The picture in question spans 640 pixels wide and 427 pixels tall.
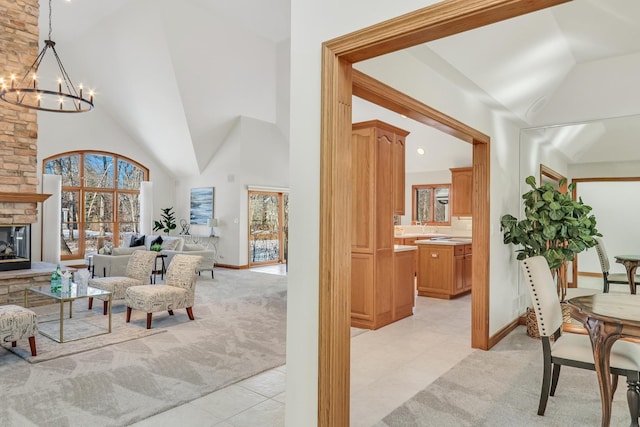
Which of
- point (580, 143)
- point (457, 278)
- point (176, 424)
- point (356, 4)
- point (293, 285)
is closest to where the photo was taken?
point (356, 4)

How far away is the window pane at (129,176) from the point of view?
34.7ft

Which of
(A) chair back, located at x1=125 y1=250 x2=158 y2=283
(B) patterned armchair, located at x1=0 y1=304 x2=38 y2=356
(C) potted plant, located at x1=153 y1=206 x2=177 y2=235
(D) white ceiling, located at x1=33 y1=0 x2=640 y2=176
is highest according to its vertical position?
(D) white ceiling, located at x1=33 y1=0 x2=640 y2=176

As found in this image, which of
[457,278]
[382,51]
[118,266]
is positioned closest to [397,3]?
[382,51]

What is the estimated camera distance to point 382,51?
6.40 ft

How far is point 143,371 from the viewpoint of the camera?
3.43 meters

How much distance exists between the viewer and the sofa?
7207mm

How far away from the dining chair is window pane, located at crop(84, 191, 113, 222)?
1049 centimetres

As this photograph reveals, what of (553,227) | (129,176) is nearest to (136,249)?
(129,176)

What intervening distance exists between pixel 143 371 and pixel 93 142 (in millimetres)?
8214

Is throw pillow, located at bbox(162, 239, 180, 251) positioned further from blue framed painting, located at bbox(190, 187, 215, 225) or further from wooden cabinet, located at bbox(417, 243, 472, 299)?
wooden cabinet, located at bbox(417, 243, 472, 299)

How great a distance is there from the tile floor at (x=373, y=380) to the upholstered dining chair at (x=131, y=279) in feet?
9.76

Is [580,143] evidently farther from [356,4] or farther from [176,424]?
[176,424]

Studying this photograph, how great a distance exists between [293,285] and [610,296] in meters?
2.37

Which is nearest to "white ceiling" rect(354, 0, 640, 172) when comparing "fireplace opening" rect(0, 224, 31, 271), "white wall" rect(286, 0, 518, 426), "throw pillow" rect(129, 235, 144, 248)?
"white wall" rect(286, 0, 518, 426)
